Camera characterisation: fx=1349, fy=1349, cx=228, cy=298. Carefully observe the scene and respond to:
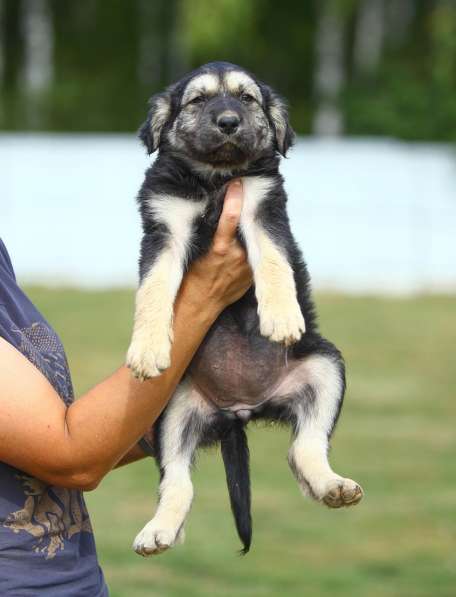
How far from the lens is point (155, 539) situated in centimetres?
345

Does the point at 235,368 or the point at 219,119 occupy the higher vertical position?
the point at 219,119

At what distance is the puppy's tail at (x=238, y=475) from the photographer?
3.62 meters

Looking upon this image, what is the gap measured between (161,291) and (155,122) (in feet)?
2.35

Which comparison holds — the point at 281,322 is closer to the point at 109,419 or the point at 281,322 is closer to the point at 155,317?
the point at 155,317

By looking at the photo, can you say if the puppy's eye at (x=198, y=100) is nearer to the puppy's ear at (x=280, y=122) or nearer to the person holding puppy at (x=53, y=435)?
the puppy's ear at (x=280, y=122)

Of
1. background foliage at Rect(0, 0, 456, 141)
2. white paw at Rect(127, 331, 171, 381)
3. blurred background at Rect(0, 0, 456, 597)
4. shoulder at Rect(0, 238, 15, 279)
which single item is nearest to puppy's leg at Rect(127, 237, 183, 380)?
white paw at Rect(127, 331, 171, 381)

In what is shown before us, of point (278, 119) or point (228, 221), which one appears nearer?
point (228, 221)

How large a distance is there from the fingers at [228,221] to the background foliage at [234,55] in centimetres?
2085

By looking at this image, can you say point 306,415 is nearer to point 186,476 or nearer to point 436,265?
point 186,476

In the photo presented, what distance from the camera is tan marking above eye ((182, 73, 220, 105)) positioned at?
3.95m

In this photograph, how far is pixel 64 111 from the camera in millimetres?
27547

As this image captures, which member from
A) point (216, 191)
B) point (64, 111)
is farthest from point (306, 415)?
point (64, 111)

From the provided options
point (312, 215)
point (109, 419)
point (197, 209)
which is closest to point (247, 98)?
point (197, 209)

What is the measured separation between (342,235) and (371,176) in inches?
31.1
